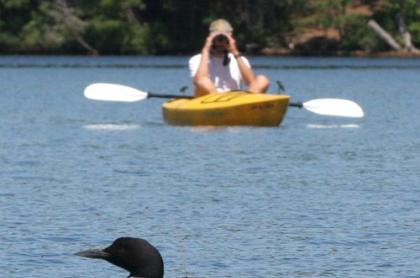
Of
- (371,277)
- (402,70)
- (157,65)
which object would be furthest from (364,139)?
(157,65)

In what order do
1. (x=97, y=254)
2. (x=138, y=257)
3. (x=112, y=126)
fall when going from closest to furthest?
(x=138, y=257) < (x=97, y=254) < (x=112, y=126)

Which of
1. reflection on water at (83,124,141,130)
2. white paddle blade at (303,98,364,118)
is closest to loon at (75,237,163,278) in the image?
reflection on water at (83,124,141,130)

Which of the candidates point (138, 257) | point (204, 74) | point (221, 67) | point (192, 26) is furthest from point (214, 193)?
point (192, 26)

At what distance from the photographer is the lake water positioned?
14.4 metres

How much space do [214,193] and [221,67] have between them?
9.96 meters

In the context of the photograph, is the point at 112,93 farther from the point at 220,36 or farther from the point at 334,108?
the point at 334,108

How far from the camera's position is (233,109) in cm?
2773

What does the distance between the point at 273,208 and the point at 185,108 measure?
1072 centimetres

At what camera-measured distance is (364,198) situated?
18.4 meters

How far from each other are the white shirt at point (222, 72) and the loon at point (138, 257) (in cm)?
1788

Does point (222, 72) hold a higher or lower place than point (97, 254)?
lower

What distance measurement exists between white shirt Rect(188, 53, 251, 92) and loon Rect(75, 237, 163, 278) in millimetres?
17879

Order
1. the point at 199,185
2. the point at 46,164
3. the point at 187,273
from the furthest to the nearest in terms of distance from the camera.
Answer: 1. the point at 46,164
2. the point at 199,185
3. the point at 187,273

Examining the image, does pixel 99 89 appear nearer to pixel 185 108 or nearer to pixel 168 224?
pixel 185 108
